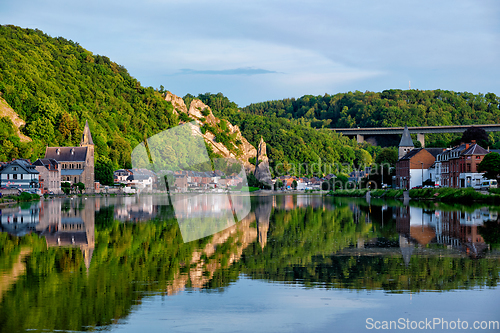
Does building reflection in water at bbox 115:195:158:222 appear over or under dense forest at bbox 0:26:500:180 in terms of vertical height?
under

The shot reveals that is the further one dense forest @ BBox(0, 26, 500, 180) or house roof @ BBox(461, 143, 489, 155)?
dense forest @ BBox(0, 26, 500, 180)

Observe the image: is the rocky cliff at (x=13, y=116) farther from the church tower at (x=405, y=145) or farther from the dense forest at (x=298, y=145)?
the dense forest at (x=298, y=145)

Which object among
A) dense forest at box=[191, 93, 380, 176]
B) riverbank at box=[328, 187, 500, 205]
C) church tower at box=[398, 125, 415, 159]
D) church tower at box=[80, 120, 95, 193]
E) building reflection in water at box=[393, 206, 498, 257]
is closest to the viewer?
building reflection in water at box=[393, 206, 498, 257]

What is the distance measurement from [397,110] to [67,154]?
103562mm

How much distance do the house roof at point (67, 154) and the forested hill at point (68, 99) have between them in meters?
2.39

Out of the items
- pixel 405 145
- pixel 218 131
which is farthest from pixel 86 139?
pixel 218 131

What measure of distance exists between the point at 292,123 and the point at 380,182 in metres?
87.5

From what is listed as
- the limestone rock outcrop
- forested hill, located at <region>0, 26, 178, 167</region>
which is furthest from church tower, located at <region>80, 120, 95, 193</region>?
the limestone rock outcrop

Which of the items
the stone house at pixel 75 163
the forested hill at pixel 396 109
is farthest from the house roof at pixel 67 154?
the forested hill at pixel 396 109

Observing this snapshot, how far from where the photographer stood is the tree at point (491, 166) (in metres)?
46.2

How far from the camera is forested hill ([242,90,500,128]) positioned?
14688cm

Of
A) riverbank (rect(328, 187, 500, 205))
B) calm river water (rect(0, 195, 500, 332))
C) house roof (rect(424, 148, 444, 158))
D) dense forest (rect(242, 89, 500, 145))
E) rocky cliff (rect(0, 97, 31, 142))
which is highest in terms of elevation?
dense forest (rect(242, 89, 500, 145))

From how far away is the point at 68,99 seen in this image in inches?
4294

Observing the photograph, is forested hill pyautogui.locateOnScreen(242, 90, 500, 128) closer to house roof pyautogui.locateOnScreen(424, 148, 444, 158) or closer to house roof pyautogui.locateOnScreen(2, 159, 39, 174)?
house roof pyautogui.locateOnScreen(424, 148, 444, 158)
